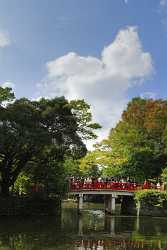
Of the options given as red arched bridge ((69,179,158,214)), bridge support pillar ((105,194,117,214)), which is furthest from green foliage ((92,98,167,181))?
bridge support pillar ((105,194,117,214))

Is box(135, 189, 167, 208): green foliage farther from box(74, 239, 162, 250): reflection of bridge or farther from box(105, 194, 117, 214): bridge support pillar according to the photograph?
box(74, 239, 162, 250): reflection of bridge

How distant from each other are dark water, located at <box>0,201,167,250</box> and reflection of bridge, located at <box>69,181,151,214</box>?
29.7 ft

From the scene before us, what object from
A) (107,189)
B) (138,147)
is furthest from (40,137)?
(138,147)

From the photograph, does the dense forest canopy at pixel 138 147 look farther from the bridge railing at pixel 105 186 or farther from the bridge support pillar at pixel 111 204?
the bridge support pillar at pixel 111 204

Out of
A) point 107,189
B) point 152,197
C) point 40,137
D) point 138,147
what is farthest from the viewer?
point 138,147

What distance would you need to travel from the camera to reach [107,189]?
159 ft

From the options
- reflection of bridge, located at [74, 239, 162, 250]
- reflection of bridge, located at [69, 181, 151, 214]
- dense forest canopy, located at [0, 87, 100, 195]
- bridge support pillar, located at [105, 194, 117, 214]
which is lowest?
reflection of bridge, located at [74, 239, 162, 250]

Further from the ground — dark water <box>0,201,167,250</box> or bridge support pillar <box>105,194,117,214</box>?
bridge support pillar <box>105,194,117,214</box>

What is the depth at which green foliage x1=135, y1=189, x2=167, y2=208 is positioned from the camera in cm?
4456

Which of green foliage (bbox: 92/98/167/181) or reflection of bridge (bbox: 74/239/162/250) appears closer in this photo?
reflection of bridge (bbox: 74/239/162/250)

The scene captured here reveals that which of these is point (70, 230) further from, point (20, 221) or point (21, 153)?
point (21, 153)

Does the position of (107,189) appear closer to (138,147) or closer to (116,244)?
(138,147)

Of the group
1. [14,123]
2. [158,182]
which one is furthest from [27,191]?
[158,182]

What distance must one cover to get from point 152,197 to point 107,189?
16.8 feet
